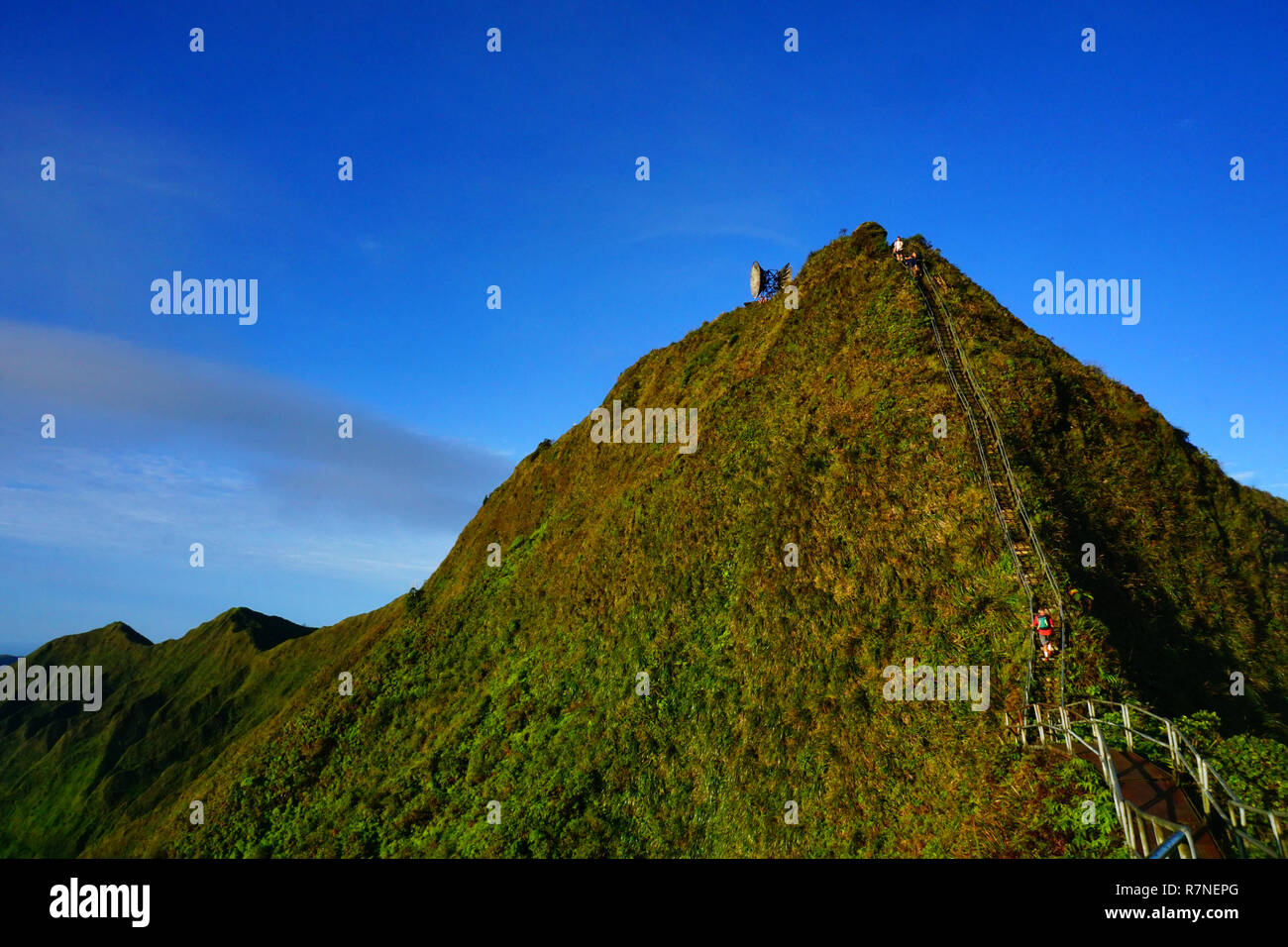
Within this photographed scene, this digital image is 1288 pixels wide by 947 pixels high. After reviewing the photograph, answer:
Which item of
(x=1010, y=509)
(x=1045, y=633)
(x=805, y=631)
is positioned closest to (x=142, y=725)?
(x=805, y=631)

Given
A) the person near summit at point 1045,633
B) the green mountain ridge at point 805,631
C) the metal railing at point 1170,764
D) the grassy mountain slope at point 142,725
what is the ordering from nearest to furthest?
the metal railing at point 1170,764
the person near summit at point 1045,633
the green mountain ridge at point 805,631
the grassy mountain slope at point 142,725

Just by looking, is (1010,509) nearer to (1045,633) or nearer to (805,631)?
(1045,633)

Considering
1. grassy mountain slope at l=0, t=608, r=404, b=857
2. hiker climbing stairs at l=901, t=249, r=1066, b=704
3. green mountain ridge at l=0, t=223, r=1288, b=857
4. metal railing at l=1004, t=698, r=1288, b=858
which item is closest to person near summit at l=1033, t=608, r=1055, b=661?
hiker climbing stairs at l=901, t=249, r=1066, b=704

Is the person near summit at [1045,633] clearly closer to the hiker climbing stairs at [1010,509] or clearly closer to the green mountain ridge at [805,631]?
the hiker climbing stairs at [1010,509]

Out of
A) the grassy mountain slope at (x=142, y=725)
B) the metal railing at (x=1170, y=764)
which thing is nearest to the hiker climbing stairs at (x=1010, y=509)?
the metal railing at (x=1170, y=764)

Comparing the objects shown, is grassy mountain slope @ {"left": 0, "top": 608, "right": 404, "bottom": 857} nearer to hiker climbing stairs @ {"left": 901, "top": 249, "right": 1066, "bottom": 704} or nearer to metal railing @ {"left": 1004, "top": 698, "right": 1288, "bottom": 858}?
hiker climbing stairs @ {"left": 901, "top": 249, "right": 1066, "bottom": 704}
